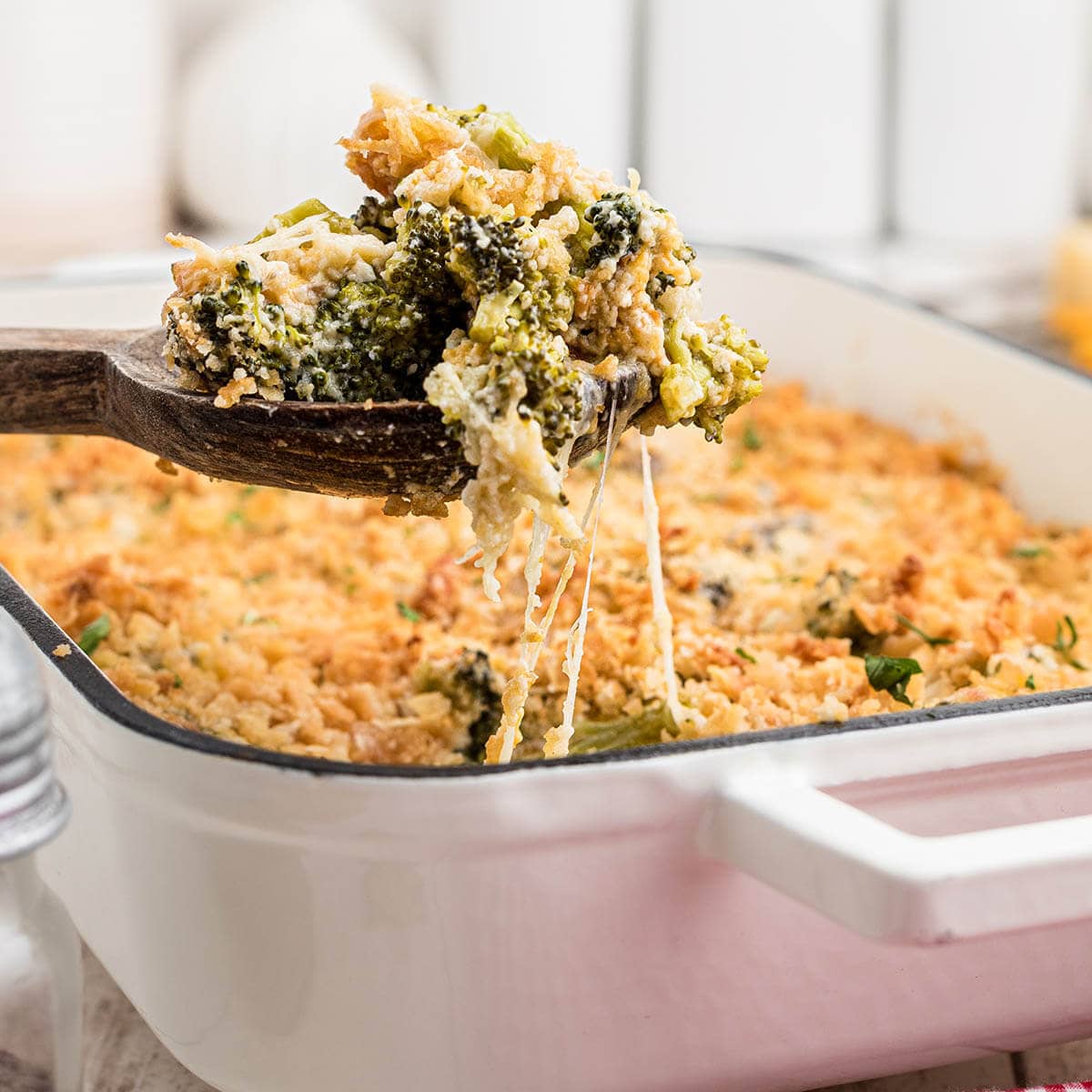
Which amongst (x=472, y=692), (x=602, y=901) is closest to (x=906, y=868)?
(x=602, y=901)

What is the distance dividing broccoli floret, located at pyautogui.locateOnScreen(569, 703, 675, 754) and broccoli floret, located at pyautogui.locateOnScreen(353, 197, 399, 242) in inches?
16.9

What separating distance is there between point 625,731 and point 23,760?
0.59m

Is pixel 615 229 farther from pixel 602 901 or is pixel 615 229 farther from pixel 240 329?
pixel 602 901

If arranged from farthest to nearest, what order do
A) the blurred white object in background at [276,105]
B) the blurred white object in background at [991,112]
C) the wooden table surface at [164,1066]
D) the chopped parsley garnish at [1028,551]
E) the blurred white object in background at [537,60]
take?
the blurred white object in background at [991,112] < the blurred white object in background at [537,60] < the blurred white object in background at [276,105] < the chopped parsley garnish at [1028,551] < the wooden table surface at [164,1066]

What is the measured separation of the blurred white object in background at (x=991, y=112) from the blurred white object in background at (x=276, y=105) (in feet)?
4.41

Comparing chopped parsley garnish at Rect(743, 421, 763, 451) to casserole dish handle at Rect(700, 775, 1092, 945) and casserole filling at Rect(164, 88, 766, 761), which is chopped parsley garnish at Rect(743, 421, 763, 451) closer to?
casserole filling at Rect(164, 88, 766, 761)

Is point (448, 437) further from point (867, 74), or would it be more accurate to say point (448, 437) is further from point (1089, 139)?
point (1089, 139)

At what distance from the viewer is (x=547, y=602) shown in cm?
157

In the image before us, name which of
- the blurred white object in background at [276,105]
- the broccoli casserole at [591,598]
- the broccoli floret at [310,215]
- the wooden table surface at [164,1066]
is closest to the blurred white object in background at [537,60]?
the blurred white object in background at [276,105]

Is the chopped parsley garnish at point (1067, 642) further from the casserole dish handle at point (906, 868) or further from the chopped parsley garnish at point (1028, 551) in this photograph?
the casserole dish handle at point (906, 868)

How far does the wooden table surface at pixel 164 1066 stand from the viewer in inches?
45.6

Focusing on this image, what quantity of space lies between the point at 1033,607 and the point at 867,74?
2.80 metres

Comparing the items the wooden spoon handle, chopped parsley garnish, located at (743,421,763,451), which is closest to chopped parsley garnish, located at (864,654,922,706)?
the wooden spoon handle

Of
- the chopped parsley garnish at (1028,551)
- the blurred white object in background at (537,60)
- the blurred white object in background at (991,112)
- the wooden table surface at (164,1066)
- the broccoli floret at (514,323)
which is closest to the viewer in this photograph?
the broccoli floret at (514,323)
